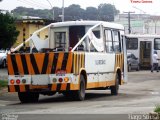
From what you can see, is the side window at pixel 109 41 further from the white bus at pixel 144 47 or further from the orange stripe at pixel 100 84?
the white bus at pixel 144 47

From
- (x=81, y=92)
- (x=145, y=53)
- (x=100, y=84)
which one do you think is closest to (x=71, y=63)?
(x=81, y=92)

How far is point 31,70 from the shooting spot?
63.9 feet

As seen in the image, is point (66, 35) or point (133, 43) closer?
point (66, 35)

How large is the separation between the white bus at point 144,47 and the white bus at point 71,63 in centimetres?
2680

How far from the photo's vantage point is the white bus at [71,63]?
19.2 meters

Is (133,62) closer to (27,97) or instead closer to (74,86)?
(27,97)

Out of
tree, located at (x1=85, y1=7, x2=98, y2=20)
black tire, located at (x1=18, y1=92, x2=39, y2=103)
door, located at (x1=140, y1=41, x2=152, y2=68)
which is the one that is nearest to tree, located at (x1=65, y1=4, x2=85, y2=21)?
tree, located at (x1=85, y1=7, x2=98, y2=20)

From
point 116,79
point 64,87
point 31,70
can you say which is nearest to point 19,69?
point 31,70

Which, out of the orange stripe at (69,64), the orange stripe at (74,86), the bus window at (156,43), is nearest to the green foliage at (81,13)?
the bus window at (156,43)

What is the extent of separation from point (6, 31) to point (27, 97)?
6589 millimetres

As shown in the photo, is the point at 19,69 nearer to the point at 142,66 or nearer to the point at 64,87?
the point at 64,87

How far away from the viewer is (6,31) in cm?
2634

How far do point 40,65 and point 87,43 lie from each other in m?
2.58

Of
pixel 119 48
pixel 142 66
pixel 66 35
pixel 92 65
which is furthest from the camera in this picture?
pixel 142 66
